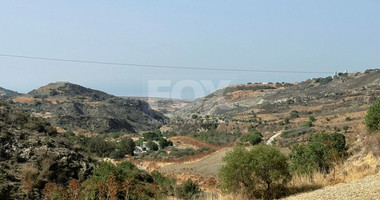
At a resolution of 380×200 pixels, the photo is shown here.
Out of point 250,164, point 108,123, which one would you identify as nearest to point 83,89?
point 108,123

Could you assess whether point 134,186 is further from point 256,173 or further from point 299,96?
point 299,96

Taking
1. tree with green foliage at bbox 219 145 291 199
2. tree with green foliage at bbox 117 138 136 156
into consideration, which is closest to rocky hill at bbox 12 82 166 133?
tree with green foliage at bbox 117 138 136 156

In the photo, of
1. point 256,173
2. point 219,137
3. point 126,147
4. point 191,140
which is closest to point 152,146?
point 126,147

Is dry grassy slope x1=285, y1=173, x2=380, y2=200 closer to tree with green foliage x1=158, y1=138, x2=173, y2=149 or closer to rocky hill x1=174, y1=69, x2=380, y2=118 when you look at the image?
tree with green foliage x1=158, y1=138, x2=173, y2=149

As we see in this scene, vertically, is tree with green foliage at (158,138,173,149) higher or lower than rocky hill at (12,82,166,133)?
lower

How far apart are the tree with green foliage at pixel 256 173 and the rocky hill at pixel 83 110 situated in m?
56.3

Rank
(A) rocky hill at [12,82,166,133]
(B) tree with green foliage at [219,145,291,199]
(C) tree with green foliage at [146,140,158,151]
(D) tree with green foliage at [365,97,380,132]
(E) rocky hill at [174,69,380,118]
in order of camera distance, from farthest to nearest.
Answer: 1. (E) rocky hill at [174,69,380,118]
2. (A) rocky hill at [12,82,166,133]
3. (C) tree with green foliage at [146,140,158,151]
4. (D) tree with green foliage at [365,97,380,132]
5. (B) tree with green foliage at [219,145,291,199]

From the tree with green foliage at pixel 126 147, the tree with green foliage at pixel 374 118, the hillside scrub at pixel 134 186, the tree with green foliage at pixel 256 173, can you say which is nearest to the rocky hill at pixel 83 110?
the tree with green foliage at pixel 126 147

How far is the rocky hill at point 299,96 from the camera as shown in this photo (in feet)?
226

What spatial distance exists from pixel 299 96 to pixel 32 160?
77.2 metres

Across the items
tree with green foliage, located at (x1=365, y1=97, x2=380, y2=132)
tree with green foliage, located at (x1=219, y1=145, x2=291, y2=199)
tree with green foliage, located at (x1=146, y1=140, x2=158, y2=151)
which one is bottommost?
tree with green foliage, located at (x1=146, y1=140, x2=158, y2=151)

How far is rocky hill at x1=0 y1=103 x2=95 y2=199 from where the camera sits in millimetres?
14500

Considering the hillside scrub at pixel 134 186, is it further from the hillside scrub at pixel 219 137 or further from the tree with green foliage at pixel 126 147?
the hillside scrub at pixel 219 137

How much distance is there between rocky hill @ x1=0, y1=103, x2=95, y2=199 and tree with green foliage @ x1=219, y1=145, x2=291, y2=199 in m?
8.07
